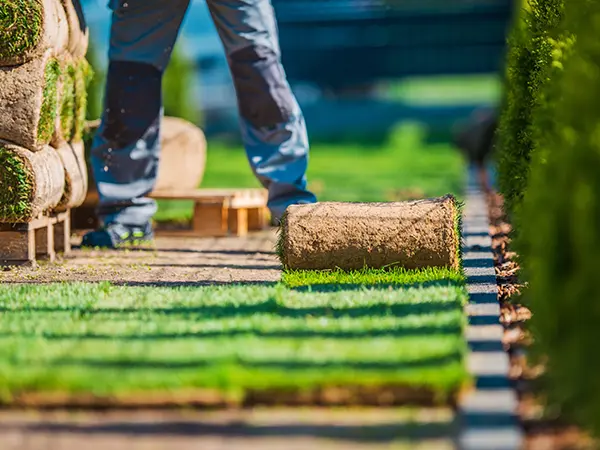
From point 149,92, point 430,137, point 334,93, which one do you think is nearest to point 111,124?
point 149,92

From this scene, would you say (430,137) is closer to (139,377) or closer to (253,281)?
(253,281)

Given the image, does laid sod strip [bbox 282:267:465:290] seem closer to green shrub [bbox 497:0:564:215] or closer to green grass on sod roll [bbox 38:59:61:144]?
green shrub [bbox 497:0:564:215]

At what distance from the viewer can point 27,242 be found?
622 centimetres

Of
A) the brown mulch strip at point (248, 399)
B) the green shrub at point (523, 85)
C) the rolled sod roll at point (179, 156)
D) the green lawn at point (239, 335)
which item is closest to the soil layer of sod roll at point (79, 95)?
the rolled sod roll at point (179, 156)

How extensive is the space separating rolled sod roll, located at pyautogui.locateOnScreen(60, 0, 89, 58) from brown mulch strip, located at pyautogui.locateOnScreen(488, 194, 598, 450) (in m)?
2.80

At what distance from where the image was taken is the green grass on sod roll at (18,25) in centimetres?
600

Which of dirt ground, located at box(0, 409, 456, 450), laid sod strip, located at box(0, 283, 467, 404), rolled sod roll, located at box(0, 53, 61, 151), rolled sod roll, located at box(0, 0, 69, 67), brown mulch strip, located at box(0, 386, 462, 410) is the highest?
rolled sod roll, located at box(0, 0, 69, 67)

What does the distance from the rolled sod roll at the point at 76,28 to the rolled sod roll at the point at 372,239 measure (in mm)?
1986

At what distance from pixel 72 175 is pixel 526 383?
3.74m

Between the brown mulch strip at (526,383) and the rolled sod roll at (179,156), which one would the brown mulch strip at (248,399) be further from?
the rolled sod roll at (179,156)

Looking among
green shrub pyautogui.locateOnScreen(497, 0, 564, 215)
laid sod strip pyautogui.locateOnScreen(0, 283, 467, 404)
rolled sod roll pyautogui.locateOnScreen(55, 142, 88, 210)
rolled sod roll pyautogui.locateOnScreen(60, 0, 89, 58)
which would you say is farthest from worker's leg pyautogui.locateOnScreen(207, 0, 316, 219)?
laid sod strip pyautogui.locateOnScreen(0, 283, 467, 404)

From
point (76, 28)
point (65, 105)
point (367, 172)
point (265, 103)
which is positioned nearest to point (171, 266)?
point (65, 105)

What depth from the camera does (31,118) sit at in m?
6.05

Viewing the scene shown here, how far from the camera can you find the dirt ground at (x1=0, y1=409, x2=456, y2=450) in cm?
315
